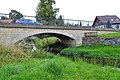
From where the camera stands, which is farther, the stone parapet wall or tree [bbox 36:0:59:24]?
tree [bbox 36:0:59:24]

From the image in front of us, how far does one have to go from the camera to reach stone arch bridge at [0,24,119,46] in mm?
24859

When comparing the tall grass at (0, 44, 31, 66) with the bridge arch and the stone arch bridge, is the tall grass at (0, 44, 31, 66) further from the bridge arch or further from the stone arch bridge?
the bridge arch

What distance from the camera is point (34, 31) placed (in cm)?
2722

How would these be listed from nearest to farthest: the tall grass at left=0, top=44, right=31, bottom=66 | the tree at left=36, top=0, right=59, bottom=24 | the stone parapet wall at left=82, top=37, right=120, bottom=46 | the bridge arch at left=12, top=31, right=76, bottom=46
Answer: the tall grass at left=0, top=44, right=31, bottom=66 < the stone parapet wall at left=82, top=37, right=120, bottom=46 < the bridge arch at left=12, top=31, right=76, bottom=46 < the tree at left=36, top=0, right=59, bottom=24

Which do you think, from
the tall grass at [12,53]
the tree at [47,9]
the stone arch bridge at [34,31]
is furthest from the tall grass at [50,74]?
the tree at [47,9]

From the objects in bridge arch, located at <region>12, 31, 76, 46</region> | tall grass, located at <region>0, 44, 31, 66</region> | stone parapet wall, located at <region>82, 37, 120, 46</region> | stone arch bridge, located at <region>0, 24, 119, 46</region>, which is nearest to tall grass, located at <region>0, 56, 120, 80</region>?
tall grass, located at <region>0, 44, 31, 66</region>

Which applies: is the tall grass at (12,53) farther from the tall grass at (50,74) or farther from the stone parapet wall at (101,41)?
the stone parapet wall at (101,41)

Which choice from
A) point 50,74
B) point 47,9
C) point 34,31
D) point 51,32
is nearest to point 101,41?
point 51,32

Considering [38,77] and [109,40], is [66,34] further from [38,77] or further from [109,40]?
[38,77]

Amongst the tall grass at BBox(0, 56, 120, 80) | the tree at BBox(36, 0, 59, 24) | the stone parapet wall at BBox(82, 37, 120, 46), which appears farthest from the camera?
the tree at BBox(36, 0, 59, 24)

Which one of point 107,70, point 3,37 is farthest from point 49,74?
point 3,37

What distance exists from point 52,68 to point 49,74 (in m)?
0.32

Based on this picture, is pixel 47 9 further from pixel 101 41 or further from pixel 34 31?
pixel 101 41

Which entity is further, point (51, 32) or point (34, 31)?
point (51, 32)
